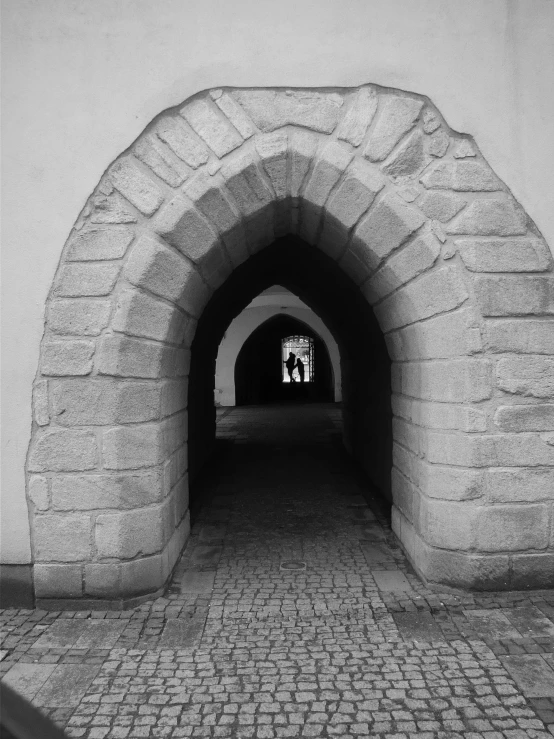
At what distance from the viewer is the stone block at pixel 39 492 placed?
317 centimetres

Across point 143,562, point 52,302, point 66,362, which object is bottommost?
point 143,562

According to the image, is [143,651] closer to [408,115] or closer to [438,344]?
[438,344]

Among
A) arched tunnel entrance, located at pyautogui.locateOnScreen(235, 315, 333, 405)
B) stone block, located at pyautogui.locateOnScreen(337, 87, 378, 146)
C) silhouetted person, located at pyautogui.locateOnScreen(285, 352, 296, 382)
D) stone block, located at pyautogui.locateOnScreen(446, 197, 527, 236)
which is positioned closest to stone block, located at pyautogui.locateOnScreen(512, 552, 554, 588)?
stone block, located at pyautogui.locateOnScreen(446, 197, 527, 236)

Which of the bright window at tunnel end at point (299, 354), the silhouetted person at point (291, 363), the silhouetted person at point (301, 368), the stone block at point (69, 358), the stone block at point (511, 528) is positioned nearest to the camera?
the stone block at point (69, 358)

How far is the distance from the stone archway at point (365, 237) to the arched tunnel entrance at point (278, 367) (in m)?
11.5

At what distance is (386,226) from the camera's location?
10.8 ft

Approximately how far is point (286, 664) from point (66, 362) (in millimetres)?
2016

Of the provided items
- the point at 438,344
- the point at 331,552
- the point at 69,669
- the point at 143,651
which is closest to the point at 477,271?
the point at 438,344

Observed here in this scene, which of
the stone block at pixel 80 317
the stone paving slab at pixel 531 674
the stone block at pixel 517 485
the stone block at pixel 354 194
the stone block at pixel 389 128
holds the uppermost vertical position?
the stone block at pixel 389 128

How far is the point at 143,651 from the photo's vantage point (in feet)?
8.96

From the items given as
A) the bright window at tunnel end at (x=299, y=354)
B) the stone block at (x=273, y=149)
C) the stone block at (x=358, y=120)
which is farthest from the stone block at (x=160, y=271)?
the bright window at tunnel end at (x=299, y=354)

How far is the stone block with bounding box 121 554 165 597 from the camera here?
321 cm

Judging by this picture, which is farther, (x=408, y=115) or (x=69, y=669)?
(x=408, y=115)

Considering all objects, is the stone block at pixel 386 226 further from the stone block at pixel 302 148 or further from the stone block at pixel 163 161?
the stone block at pixel 163 161
